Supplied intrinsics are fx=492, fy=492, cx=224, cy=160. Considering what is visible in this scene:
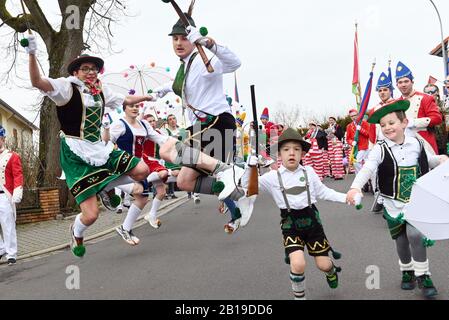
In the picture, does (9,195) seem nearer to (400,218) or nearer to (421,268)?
(400,218)

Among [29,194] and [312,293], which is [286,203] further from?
[29,194]

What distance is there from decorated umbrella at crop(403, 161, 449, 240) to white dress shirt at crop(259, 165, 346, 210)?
0.57 metres

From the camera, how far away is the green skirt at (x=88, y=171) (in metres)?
4.75

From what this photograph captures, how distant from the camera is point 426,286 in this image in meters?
3.69

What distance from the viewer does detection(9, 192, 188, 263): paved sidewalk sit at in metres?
7.64

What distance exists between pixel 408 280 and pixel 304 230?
95cm

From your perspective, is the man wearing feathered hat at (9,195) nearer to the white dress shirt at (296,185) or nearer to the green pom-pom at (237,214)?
the green pom-pom at (237,214)

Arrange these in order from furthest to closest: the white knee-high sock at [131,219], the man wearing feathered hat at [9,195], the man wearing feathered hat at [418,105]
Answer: the man wearing feathered hat at [9,195]
the white knee-high sock at [131,219]
the man wearing feathered hat at [418,105]

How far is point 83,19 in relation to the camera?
12.1 meters

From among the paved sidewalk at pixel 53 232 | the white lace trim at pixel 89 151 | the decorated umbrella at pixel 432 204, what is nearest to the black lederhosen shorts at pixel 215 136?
the white lace trim at pixel 89 151

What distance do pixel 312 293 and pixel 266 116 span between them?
8.78 meters

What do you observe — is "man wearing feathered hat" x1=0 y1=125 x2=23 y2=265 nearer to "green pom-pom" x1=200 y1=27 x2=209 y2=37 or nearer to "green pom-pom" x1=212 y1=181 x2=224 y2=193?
"green pom-pom" x1=212 y1=181 x2=224 y2=193

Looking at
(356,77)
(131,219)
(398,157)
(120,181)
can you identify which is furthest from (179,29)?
(356,77)

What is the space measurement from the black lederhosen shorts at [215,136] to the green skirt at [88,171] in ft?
2.51
